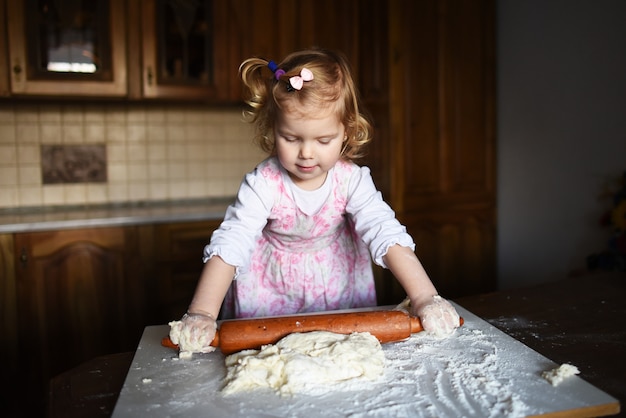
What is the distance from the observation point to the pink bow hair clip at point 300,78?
1031 mm

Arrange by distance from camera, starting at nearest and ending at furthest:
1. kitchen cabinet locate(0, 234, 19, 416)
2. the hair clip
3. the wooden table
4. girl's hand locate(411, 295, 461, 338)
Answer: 1. the wooden table
2. girl's hand locate(411, 295, 461, 338)
3. the hair clip
4. kitchen cabinet locate(0, 234, 19, 416)

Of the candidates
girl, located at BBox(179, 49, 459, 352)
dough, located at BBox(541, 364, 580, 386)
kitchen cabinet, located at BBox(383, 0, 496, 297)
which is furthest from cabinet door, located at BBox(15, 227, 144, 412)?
dough, located at BBox(541, 364, 580, 386)

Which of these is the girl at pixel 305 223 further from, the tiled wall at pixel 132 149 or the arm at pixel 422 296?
the tiled wall at pixel 132 149

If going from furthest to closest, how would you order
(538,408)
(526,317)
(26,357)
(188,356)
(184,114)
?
1. (184,114)
2. (26,357)
3. (526,317)
4. (188,356)
5. (538,408)

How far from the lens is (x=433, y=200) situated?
9.62ft

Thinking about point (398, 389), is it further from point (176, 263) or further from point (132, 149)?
point (132, 149)

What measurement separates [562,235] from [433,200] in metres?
0.62

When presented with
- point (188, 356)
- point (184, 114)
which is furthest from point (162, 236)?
point (188, 356)

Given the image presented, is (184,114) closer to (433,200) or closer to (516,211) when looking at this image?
(433,200)

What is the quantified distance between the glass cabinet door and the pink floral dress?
56.3 inches

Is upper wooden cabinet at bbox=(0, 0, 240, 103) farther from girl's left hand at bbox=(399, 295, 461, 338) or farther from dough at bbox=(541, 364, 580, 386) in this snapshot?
dough at bbox=(541, 364, 580, 386)

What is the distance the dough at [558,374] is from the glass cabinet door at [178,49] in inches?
83.9

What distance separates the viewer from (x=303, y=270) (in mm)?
1371

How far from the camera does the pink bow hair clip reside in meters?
1.03
